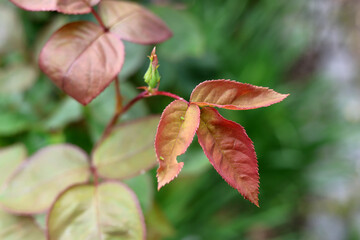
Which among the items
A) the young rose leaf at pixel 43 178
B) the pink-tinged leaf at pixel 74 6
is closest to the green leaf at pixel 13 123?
the young rose leaf at pixel 43 178

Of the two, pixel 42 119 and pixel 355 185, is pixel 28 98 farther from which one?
pixel 355 185

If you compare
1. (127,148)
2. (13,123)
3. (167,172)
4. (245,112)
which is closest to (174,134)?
(167,172)

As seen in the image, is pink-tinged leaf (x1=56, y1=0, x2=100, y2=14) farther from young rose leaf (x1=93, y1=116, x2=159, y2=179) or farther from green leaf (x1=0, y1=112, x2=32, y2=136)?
green leaf (x1=0, y1=112, x2=32, y2=136)

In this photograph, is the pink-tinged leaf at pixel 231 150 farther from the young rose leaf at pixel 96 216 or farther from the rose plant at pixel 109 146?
the young rose leaf at pixel 96 216

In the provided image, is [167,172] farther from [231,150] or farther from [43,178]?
[43,178]

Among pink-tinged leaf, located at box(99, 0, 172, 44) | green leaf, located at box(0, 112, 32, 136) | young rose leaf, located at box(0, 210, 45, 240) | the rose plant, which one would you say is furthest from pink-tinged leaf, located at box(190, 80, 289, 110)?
green leaf, located at box(0, 112, 32, 136)
